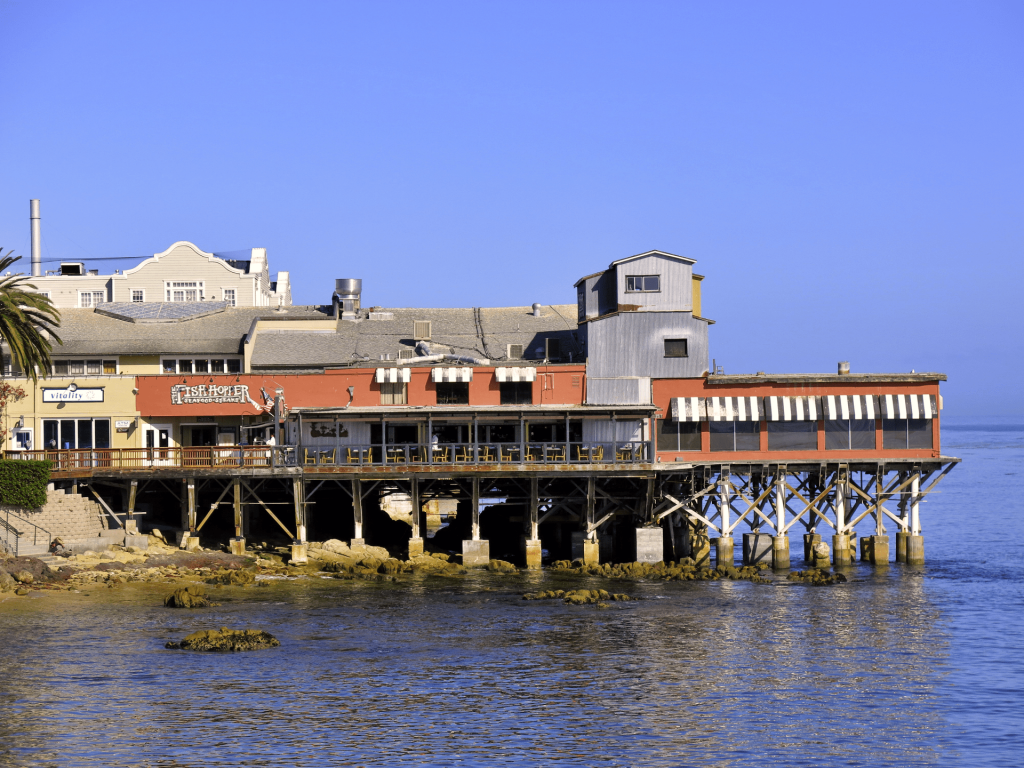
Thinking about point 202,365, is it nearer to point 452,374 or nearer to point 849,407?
point 452,374

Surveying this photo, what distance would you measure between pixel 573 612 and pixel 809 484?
19415 mm

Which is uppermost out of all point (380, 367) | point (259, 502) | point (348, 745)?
point (380, 367)

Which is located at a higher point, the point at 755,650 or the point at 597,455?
the point at 597,455

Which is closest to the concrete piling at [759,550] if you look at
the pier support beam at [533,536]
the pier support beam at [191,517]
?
the pier support beam at [533,536]

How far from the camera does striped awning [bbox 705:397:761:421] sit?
179 ft

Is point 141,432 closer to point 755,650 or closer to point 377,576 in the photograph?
point 377,576

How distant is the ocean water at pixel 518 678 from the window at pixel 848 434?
6.75 m

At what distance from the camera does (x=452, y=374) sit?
56.4m

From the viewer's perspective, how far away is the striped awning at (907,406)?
54656 millimetres

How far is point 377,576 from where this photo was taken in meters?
51.2

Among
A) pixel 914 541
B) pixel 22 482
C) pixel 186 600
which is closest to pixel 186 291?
pixel 22 482

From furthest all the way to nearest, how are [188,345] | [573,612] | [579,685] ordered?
[188,345] < [573,612] < [579,685]

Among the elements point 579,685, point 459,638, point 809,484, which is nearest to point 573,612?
point 459,638

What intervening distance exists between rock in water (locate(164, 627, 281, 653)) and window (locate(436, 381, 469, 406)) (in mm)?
20092
